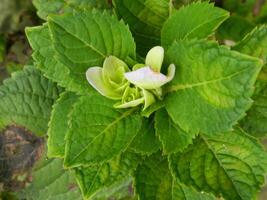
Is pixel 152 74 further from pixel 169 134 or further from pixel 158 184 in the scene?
pixel 158 184

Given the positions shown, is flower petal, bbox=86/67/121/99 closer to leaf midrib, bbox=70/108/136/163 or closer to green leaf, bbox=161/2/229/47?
leaf midrib, bbox=70/108/136/163

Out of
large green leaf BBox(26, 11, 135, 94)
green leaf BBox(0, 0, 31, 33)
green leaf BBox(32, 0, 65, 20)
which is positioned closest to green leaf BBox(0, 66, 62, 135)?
green leaf BBox(32, 0, 65, 20)

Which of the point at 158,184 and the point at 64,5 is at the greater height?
the point at 64,5

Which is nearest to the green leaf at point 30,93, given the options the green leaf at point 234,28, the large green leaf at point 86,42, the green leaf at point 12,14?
the large green leaf at point 86,42

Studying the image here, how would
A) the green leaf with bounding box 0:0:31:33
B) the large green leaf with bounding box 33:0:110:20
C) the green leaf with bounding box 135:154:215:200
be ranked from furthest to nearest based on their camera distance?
the green leaf with bounding box 0:0:31:33 → the large green leaf with bounding box 33:0:110:20 → the green leaf with bounding box 135:154:215:200

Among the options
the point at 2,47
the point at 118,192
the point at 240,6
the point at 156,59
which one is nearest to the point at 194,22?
the point at 156,59

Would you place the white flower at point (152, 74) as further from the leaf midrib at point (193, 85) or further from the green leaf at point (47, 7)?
the green leaf at point (47, 7)

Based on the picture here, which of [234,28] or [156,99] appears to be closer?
[156,99]
